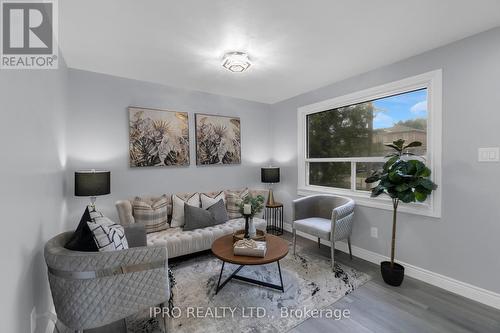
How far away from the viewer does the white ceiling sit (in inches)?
68.2

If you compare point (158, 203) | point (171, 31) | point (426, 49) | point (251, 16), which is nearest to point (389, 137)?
point (426, 49)

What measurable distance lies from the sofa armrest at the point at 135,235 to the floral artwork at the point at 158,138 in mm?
1297

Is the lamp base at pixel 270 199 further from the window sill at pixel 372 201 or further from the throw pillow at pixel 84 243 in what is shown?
the throw pillow at pixel 84 243

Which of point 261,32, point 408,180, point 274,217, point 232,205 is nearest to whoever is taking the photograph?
point 261,32

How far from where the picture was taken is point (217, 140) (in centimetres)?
393

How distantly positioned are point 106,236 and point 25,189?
0.52 meters

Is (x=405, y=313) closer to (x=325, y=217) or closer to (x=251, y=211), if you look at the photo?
(x=325, y=217)

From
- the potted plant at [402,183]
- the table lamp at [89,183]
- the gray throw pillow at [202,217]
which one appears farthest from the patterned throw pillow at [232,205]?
the potted plant at [402,183]

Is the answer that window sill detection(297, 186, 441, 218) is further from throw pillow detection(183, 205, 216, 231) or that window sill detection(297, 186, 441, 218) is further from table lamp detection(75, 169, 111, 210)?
table lamp detection(75, 169, 111, 210)

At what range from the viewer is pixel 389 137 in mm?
2898

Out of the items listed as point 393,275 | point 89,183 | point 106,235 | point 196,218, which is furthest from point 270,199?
point 106,235

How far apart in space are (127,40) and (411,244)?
371 cm

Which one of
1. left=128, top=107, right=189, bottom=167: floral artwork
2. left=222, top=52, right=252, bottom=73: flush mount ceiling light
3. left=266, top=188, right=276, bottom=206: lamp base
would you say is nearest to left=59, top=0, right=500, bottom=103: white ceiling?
left=222, top=52, right=252, bottom=73: flush mount ceiling light

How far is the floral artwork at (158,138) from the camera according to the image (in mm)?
3209
